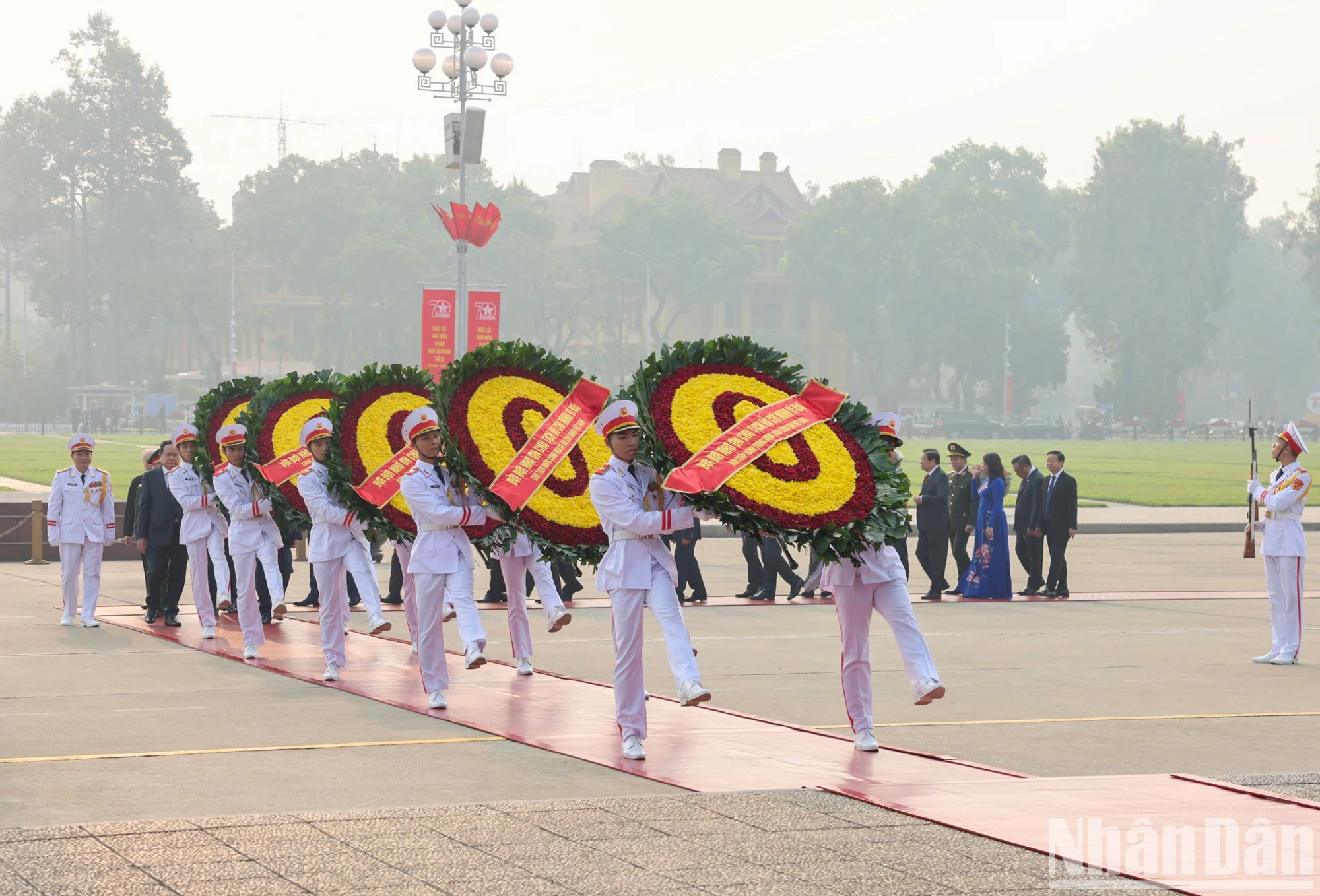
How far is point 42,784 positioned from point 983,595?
12136mm

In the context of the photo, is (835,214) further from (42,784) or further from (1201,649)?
(42,784)

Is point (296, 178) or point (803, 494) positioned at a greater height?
point (296, 178)

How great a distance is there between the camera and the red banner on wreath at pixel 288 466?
43.2 feet

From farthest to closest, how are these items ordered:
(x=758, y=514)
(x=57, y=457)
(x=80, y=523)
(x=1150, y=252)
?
(x=1150, y=252)
(x=57, y=457)
(x=80, y=523)
(x=758, y=514)

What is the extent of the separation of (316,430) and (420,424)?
6.73ft

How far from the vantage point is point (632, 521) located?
9008mm

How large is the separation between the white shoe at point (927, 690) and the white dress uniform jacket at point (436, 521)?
3.30m

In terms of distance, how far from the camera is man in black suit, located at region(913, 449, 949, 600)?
18219 millimetres

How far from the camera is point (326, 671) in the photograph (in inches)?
475

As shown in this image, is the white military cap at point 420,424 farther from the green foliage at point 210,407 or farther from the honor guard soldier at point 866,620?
the green foliage at point 210,407

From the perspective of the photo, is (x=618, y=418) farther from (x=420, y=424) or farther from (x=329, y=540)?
(x=329, y=540)

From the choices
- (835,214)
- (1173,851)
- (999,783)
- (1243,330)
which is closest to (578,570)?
(999,783)

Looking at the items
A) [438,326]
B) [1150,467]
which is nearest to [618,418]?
[438,326]

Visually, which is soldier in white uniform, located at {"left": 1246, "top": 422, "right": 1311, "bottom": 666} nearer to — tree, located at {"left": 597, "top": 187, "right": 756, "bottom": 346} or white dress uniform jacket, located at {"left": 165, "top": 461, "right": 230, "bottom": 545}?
white dress uniform jacket, located at {"left": 165, "top": 461, "right": 230, "bottom": 545}
